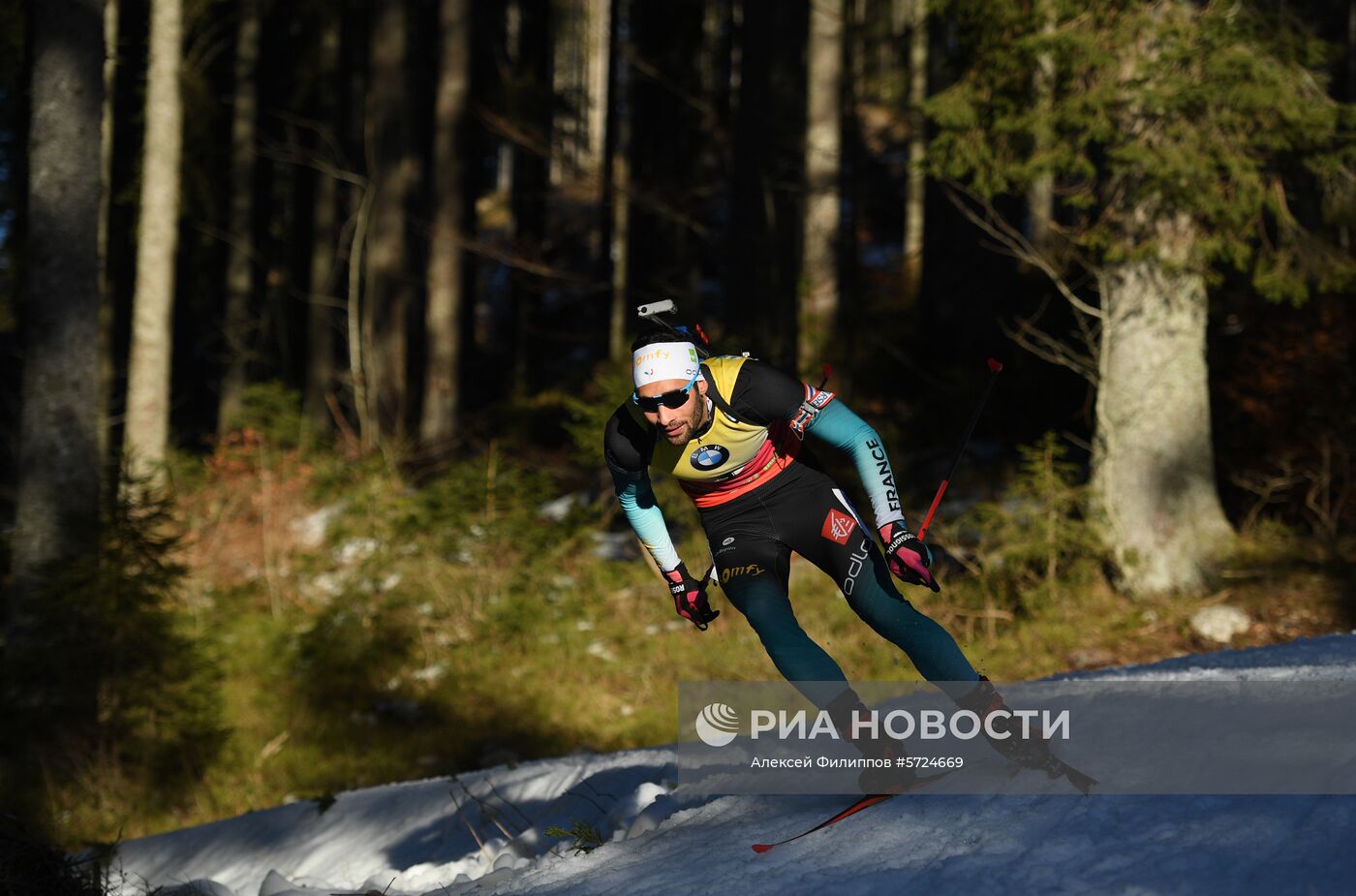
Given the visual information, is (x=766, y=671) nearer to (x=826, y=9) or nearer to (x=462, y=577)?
(x=462, y=577)

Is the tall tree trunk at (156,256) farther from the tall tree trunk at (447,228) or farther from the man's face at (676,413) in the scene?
the man's face at (676,413)

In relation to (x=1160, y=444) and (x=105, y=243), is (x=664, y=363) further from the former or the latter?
(x=105, y=243)

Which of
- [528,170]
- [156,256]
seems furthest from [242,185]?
[156,256]

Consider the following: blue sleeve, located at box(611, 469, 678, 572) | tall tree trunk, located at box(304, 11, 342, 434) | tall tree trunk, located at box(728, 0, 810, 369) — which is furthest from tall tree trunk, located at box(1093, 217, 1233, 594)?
tall tree trunk, located at box(304, 11, 342, 434)

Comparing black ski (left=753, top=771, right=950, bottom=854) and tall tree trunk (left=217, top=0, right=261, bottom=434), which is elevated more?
tall tree trunk (left=217, top=0, right=261, bottom=434)

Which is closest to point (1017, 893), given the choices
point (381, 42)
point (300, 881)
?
point (300, 881)

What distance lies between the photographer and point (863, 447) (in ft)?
17.0

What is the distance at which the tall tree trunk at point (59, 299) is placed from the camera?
941cm

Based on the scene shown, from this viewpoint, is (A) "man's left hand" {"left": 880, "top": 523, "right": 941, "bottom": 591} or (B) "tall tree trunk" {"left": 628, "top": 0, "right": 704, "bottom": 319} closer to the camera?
(A) "man's left hand" {"left": 880, "top": 523, "right": 941, "bottom": 591}

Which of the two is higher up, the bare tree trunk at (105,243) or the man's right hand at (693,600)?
the bare tree trunk at (105,243)

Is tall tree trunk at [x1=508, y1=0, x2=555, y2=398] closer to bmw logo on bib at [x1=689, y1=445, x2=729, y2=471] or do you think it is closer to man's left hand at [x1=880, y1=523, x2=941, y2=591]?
bmw logo on bib at [x1=689, y1=445, x2=729, y2=471]

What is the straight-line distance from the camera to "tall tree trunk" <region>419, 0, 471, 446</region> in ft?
56.1

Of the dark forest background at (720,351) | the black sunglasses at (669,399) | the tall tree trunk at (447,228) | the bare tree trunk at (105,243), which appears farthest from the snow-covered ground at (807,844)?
the tall tree trunk at (447,228)

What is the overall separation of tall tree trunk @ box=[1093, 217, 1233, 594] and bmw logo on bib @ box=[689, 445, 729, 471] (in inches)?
239
